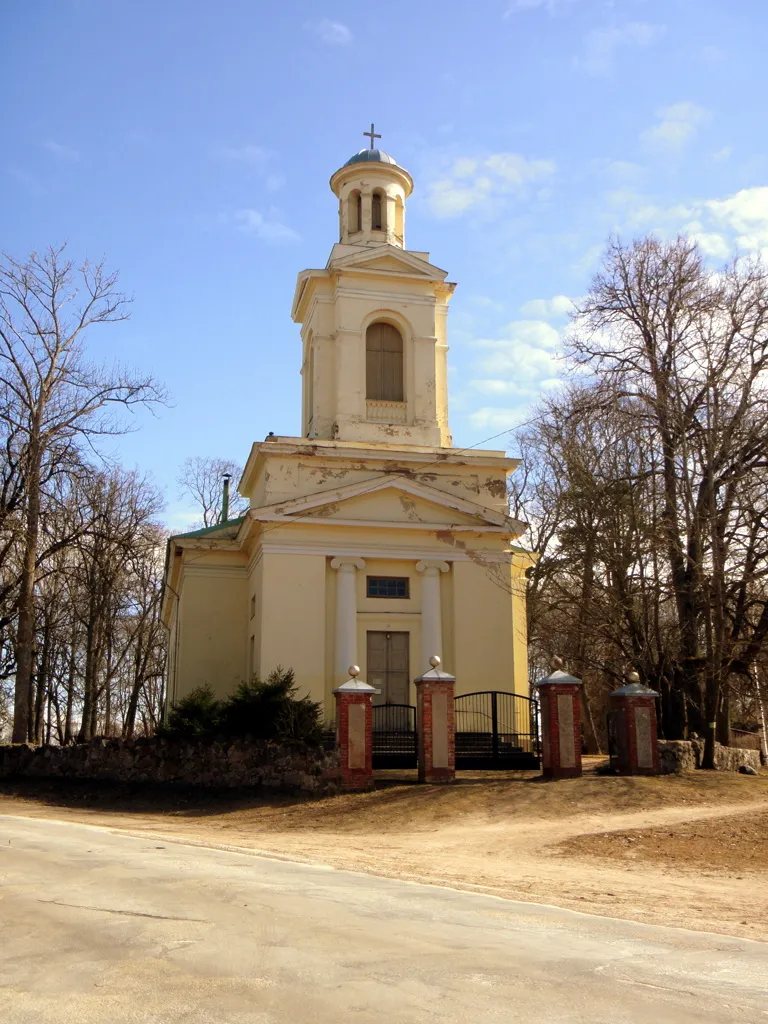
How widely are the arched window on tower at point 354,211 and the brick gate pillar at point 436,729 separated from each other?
48.8ft

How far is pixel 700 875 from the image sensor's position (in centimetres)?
1131

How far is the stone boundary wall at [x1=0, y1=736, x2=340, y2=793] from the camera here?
61.7 feet

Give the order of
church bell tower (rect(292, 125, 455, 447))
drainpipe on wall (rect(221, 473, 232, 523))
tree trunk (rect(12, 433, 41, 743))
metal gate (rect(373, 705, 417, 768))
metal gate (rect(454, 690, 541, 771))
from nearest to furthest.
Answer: metal gate (rect(454, 690, 541, 771)) → metal gate (rect(373, 705, 417, 768)) → church bell tower (rect(292, 125, 455, 447)) → tree trunk (rect(12, 433, 41, 743)) → drainpipe on wall (rect(221, 473, 232, 523))

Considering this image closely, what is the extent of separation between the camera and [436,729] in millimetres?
18766

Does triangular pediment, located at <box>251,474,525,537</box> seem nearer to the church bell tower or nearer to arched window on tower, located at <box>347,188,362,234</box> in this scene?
the church bell tower

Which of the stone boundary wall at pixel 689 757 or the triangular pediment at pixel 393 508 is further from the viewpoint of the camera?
the triangular pediment at pixel 393 508

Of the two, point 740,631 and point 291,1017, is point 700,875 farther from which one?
point 740,631

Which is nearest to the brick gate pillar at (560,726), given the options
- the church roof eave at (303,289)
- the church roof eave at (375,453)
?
the church roof eave at (375,453)

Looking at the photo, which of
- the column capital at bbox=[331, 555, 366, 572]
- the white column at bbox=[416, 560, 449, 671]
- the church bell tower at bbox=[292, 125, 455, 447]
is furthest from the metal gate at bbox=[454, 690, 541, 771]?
the church bell tower at bbox=[292, 125, 455, 447]

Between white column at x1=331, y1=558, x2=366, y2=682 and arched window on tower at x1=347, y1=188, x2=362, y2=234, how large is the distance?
10175 millimetres

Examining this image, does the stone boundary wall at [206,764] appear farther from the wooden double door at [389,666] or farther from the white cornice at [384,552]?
the white cornice at [384,552]

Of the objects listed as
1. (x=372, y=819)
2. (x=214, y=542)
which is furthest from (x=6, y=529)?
(x=372, y=819)

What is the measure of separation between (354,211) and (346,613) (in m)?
12.1

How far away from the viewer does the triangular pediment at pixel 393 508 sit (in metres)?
24.1
